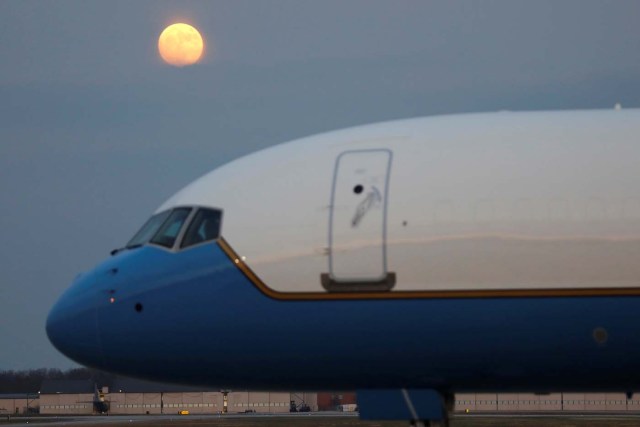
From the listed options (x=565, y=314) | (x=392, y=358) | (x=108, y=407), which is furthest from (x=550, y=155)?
(x=108, y=407)

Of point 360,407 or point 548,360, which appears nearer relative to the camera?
point 548,360

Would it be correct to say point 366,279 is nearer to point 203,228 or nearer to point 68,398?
point 203,228

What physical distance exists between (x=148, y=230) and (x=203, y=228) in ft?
4.01

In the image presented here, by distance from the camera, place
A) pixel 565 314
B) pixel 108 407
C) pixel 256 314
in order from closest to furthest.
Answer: pixel 565 314, pixel 256 314, pixel 108 407

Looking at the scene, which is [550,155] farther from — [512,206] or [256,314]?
[256,314]

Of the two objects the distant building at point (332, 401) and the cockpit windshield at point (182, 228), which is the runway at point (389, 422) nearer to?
the cockpit windshield at point (182, 228)

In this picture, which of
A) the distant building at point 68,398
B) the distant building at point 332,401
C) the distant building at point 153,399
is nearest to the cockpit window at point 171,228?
the distant building at point 153,399

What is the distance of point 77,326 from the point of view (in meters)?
18.3

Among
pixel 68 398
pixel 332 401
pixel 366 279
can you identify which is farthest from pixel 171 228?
pixel 68 398

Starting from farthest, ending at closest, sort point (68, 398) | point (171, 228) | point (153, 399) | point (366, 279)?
point (68, 398)
point (153, 399)
point (171, 228)
point (366, 279)

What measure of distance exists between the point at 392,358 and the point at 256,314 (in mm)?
1956

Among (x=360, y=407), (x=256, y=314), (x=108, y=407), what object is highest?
(x=108, y=407)

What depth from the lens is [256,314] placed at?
17.2 metres

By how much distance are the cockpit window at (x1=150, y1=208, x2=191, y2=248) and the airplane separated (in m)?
0.02
